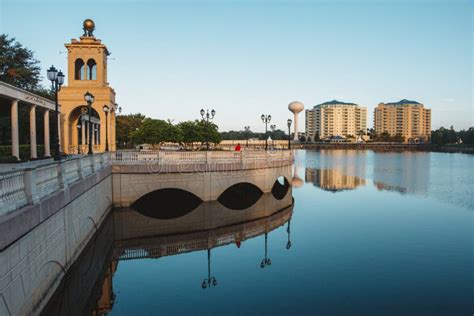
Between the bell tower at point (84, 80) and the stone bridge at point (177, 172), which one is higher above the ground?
the bell tower at point (84, 80)

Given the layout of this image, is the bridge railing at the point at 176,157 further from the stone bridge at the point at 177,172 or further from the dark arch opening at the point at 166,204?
the dark arch opening at the point at 166,204

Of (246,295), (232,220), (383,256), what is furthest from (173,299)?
(232,220)

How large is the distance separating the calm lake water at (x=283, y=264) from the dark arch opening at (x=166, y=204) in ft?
3.57

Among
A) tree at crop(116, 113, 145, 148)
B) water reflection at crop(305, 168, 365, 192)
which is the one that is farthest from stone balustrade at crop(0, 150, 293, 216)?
tree at crop(116, 113, 145, 148)

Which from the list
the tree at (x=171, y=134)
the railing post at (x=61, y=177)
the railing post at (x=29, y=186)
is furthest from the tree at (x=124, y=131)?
the railing post at (x=29, y=186)

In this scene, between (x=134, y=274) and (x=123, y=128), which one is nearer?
(x=134, y=274)

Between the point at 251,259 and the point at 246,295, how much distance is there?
13.0 feet

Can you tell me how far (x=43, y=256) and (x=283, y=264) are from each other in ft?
32.3

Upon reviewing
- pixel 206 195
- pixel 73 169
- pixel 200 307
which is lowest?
pixel 200 307

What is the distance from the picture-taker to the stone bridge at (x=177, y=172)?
25.0 meters

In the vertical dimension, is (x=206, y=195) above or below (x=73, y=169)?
below

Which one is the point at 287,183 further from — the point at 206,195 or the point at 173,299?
the point at 173,299

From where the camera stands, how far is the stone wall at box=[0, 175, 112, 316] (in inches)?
309

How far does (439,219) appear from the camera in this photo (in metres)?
25.2
